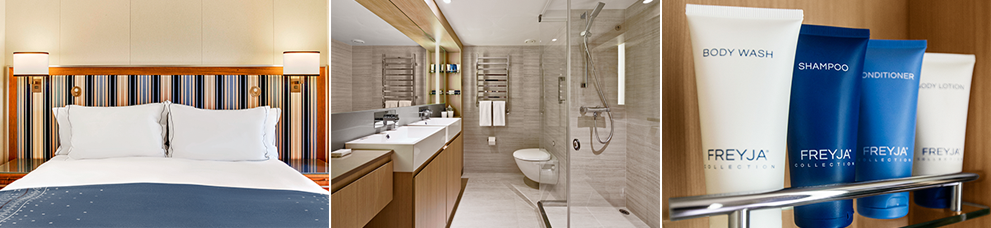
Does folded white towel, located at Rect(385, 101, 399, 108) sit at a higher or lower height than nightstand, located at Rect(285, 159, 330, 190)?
higher

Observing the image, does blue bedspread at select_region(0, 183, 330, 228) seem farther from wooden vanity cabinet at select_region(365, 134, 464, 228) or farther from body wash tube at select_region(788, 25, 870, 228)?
body wash tube at select_region(788, 25, 870, 228)

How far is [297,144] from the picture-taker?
2.71 feet

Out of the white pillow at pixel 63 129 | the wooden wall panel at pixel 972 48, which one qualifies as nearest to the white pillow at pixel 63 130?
the white pillow at pixel 63 129

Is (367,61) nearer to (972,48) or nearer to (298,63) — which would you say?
(298,63)

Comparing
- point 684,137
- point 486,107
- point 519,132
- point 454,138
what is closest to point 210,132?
point 454,138

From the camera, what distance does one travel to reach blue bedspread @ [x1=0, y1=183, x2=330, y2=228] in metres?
0.61

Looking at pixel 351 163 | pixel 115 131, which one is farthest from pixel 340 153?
pixel 115 131

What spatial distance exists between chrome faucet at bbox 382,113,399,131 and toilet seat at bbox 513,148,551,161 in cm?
54

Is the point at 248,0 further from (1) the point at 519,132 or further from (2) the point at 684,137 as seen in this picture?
(2) the point at 684,137

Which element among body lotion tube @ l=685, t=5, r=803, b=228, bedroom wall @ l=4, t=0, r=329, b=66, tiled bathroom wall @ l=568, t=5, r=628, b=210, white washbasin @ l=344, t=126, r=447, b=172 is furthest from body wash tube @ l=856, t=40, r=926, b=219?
bedroom wall @ l=4, t=0, r=329, b=66

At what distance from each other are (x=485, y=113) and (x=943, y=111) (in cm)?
108

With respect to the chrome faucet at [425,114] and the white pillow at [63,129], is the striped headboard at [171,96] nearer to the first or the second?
the white pillow at [63,129]

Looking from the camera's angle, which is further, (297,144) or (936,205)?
(297,144)

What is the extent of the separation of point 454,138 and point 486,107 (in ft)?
0.68
